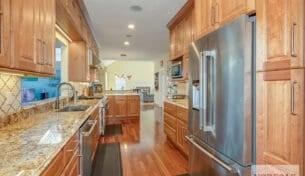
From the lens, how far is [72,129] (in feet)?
5.64

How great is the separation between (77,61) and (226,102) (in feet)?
11.3

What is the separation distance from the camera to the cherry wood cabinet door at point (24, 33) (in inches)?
49.0

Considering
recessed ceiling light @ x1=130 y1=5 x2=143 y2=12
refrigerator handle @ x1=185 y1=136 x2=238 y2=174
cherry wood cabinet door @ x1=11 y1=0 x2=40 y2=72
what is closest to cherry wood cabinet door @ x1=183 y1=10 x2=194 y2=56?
recessed ceiling light @ x1=130 y1=5 x2=143 y2=12

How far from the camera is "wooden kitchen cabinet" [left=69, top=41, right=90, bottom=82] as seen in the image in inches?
172

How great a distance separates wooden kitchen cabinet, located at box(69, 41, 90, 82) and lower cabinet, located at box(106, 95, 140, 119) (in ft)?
10.1

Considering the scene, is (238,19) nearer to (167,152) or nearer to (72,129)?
(72,129)

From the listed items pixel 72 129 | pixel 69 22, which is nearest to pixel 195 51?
pixel 72 129

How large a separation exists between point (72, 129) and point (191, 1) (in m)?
2.78

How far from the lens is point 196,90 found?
253 centimetres

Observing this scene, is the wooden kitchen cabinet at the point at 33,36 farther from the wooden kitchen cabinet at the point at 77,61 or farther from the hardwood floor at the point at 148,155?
the wooden kitchen cabinet at the point at 77,61

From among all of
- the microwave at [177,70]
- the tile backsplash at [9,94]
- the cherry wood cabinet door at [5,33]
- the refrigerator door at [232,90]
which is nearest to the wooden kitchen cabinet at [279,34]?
the refrigerator door at [232,90]

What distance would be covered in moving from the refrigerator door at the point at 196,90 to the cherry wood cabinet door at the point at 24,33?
1508mm

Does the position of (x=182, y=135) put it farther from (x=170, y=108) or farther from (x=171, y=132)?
(x=170, y=108)

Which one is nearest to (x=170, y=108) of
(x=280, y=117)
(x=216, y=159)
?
(x=216, y=159)
